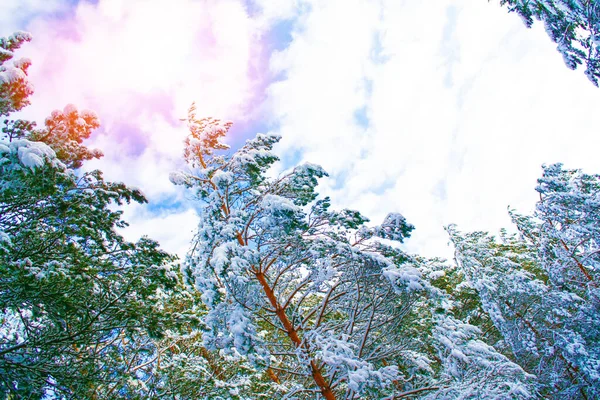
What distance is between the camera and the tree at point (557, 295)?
33.7 feet

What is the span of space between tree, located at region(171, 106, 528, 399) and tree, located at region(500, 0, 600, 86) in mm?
4272

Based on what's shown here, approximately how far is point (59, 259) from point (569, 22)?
34.4 ft

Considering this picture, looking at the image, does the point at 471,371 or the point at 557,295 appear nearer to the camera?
the point at 471,371

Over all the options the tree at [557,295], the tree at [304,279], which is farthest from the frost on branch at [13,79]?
the tree at [557,295]

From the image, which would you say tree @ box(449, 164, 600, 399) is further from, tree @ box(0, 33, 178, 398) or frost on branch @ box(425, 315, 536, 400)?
tree @ box(0, 33, 178, 398)

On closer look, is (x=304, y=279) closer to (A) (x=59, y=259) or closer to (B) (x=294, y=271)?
(B) (x=294, y=271)

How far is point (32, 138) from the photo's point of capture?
6.95 meters

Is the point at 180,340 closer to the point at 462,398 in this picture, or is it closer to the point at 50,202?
the point at 50,202

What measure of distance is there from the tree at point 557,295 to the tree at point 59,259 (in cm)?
1191

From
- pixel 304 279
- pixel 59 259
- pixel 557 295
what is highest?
pixel 59 259

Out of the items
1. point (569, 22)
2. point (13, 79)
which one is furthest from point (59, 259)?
point (569, 22)

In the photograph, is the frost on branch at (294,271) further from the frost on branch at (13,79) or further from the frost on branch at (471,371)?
the frost on branch at (13,79)

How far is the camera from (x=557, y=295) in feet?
36.1

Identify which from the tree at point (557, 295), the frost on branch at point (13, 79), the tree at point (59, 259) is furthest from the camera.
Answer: the tree at point (557, 295)
